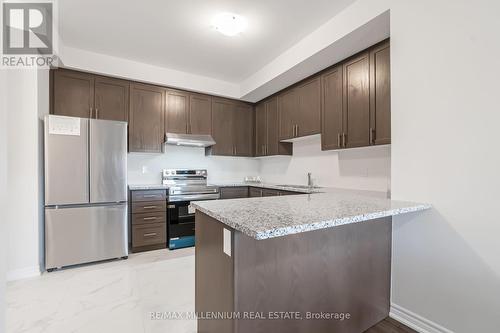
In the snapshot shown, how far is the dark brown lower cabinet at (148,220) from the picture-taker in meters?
3.17

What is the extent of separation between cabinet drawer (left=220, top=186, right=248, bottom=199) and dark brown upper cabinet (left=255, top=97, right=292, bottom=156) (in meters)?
0.77

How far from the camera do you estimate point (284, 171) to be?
13.6 ft

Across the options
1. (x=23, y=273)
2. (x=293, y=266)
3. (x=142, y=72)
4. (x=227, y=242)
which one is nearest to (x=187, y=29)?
(x=142, y=72)

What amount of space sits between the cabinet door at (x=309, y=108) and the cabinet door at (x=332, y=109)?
0.30 ft

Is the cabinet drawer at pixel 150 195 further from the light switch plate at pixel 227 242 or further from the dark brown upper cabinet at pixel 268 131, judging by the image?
the light switch plate at pixel 227 242

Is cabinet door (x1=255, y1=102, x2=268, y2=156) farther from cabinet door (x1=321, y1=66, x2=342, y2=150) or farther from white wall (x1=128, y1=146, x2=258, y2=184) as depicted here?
cabinet door (x1=321, y1=66, x2=342, y2=150)

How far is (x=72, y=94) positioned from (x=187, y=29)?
1.86 m

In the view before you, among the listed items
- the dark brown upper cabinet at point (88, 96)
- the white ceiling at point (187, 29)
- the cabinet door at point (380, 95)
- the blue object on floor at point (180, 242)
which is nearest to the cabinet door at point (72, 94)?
the dark brown upper cabinet at point (88, 96)

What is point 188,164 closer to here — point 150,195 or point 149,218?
point 150,195

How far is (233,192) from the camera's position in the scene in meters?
3.92

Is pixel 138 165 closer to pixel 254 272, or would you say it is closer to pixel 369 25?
pixel 254 272

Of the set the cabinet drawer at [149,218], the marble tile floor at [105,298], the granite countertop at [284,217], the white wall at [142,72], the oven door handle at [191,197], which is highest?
the white wall at [142,72]

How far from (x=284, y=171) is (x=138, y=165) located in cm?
247

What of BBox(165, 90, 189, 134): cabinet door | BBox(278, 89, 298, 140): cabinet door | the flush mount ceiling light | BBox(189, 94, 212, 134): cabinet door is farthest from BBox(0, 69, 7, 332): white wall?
BBox(278, 89, 298, 140): cabinet door
